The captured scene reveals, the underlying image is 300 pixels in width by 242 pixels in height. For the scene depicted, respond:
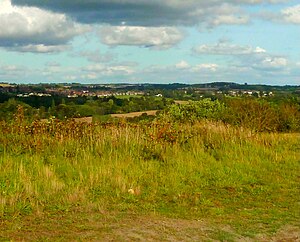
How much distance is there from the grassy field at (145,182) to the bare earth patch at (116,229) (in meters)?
0.01

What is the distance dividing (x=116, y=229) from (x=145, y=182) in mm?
2949

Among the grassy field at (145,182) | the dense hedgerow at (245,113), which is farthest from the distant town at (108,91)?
the grassy field at (145,182)

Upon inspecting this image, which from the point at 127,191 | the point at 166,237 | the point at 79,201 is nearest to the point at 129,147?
the point at 127,191

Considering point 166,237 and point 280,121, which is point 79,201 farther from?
point 280,121

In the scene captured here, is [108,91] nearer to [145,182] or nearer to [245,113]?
[245,113]

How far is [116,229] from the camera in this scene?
6188mm

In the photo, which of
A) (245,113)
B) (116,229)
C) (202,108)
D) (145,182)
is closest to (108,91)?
(202,108)

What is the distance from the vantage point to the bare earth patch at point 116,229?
5.83 meters

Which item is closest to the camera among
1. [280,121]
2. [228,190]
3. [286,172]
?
[228,190]

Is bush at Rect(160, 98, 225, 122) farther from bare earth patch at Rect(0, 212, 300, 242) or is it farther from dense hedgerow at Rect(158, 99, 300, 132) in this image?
bare earth patch at Rect(0, 212, 300, 242)

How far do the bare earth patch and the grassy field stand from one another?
0.05 ft

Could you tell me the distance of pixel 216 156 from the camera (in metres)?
11.9

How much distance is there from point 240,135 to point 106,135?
447 cm

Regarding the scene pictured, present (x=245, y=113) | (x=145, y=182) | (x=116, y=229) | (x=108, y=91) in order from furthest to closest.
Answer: (x=108, y=91), (x=245, y=113), (x=145, y=182), (x=116, y=229)
